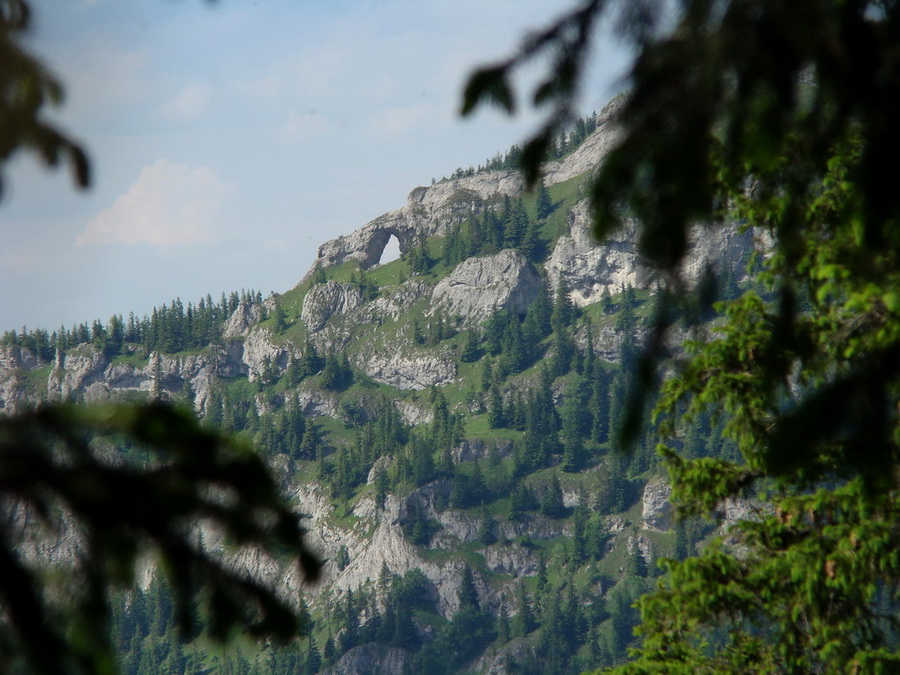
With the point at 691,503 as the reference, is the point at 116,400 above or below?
above

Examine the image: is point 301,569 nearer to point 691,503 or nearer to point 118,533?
point 118,533

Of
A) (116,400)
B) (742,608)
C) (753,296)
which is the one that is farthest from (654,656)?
(116,400)

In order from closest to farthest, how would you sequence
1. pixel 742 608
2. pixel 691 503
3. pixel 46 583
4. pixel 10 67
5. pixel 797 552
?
pixel 46 583
pixel 10 67
pixel 797 552
pixel 742 608
pixel 691 503

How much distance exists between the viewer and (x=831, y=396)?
4895 millimetres

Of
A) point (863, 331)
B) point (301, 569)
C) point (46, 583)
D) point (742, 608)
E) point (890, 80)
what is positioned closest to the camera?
point (46, 583)

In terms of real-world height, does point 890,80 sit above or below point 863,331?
above

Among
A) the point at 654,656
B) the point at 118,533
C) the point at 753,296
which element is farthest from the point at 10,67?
the point at 654,656

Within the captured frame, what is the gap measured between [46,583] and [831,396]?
12.1ft

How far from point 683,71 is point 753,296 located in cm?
995

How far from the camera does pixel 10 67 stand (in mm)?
8422

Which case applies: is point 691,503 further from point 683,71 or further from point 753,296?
point 683,71

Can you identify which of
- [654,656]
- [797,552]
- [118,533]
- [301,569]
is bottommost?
[654,656]

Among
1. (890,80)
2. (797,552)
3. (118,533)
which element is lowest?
(797,552)

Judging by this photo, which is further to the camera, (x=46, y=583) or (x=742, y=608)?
(x=742, y=608)
